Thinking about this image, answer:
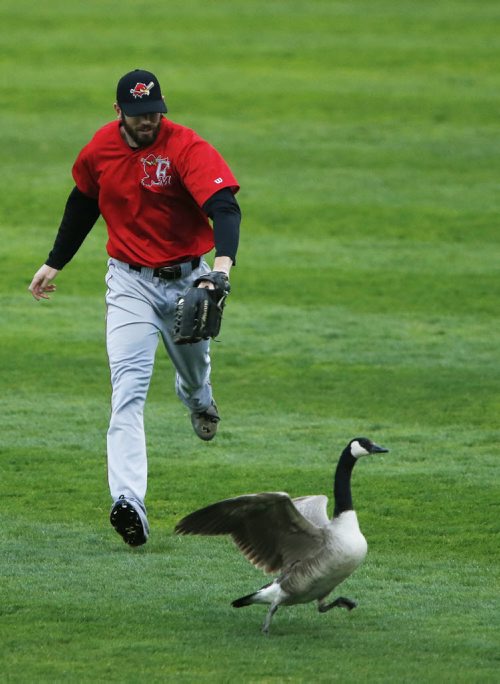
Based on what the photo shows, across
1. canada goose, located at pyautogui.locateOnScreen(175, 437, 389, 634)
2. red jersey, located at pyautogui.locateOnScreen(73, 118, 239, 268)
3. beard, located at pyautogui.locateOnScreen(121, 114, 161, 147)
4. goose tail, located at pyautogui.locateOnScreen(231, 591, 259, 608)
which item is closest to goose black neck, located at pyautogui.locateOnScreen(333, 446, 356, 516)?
canada goose, located at pyautogui.locateOnScreen(175, 437, 389, 634)

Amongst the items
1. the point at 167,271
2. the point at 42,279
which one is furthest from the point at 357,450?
the point at 42,279

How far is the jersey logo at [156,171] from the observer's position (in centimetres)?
659

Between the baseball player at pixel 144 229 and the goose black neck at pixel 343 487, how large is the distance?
101cm

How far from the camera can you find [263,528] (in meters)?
5.63

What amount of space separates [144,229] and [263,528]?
172cm

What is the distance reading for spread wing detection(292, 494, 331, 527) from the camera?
572 centimetres

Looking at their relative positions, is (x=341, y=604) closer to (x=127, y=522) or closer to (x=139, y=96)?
(x=127, y=522)

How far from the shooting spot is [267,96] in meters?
19.3

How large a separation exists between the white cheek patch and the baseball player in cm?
101

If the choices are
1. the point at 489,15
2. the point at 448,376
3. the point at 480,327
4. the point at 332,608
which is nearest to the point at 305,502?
the point at 332,608

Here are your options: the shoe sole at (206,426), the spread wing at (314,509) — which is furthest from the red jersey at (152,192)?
the spread wing at (314,509)

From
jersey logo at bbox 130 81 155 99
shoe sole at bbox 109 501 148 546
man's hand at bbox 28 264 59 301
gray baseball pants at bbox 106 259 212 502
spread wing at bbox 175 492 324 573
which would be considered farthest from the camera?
man's hand at bbox 28 264 59 301

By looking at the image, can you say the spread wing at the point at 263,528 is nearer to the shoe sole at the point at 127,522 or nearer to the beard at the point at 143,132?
the shoe sole at the point at 127,522

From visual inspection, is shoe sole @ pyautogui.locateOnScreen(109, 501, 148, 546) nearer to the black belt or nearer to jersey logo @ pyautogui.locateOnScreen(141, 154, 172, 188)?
the black belt
